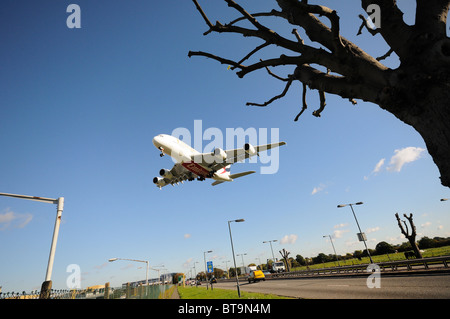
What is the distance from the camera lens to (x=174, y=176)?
84.8ft

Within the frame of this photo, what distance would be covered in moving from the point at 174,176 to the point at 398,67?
25.1 meters

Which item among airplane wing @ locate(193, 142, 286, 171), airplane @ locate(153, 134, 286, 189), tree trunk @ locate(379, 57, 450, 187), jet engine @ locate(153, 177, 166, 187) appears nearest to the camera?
tree trunk @ locate(379, 57, 450, 187)

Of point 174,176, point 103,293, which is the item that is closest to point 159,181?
point 174,176

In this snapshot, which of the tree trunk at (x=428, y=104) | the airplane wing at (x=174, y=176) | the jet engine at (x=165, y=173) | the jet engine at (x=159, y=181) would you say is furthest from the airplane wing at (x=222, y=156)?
the tree trunk at (x=428, y=104)

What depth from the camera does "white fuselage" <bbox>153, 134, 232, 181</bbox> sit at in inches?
887

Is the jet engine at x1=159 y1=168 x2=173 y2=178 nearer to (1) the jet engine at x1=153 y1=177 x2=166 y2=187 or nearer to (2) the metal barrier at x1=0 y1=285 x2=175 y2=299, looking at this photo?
(1) the jet engine at x1=153 y1=177 x2=166 y2=187

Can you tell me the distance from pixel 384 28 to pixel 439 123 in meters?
1.23

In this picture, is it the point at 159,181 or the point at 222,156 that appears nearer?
the point at 222,156

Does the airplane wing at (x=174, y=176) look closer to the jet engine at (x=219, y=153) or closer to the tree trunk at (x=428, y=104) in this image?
the jet engine at (x=219, y=153)

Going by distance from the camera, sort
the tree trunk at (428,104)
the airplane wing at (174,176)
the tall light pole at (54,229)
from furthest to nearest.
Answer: the airplane wing at (174,176)
the tall light pole at (54,229)
the tree trunk at (428,104)

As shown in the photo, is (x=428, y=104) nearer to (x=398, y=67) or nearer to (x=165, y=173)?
(x=398, y=67)

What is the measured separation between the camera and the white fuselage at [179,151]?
2253 centimetres

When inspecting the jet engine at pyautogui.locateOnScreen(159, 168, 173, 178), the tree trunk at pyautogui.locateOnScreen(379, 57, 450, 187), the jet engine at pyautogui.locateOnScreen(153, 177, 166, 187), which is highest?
the jet engine at pyautogui.locateOnScreen(159, 168, 173, 178)

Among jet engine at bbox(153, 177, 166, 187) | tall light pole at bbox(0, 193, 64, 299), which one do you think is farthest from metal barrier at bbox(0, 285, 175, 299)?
jet engine at bbox(153, 177, 166, 187)
